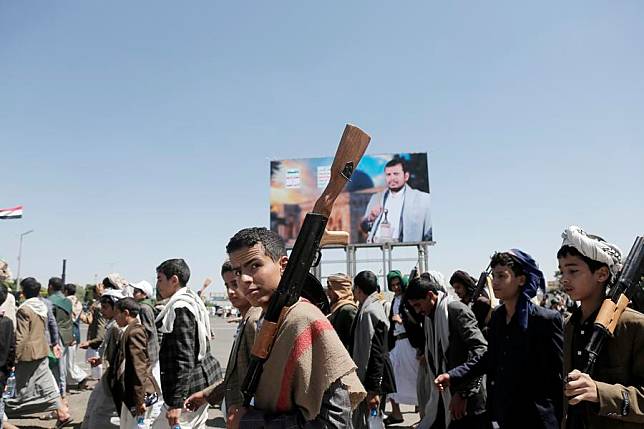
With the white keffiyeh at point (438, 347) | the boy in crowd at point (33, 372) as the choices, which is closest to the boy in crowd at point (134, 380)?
the white keffiyeh at point (438, 347)

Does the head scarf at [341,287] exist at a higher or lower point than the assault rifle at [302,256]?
lower

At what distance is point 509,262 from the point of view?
3.47 meters

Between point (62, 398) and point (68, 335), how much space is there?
190cm

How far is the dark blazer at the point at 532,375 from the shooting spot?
3.08m

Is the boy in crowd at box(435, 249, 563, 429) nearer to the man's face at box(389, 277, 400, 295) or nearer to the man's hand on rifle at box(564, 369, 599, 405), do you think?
the man's hand on rifle at box(564, 369, 599, 405)

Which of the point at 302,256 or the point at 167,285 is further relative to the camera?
the point at 167,285

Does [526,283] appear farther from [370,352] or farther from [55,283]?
[55,283]

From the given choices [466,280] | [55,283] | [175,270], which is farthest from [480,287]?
[55,283]

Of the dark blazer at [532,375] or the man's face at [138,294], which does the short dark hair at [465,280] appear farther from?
the man's face at [138,294]

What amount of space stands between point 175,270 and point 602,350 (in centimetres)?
373

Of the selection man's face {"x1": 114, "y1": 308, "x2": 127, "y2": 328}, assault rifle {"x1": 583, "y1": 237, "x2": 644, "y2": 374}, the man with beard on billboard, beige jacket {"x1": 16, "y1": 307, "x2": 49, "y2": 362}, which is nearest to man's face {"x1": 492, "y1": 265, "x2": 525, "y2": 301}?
→ assault rifle {"x1": 583, "y1": 237, "x2": 644, "y2": 374}

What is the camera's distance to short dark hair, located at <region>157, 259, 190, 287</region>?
4.84m

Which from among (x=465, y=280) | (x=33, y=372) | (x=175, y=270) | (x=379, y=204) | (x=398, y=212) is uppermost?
(x=379, y=204)

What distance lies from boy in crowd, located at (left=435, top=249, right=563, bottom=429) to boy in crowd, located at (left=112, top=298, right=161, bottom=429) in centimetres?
305
